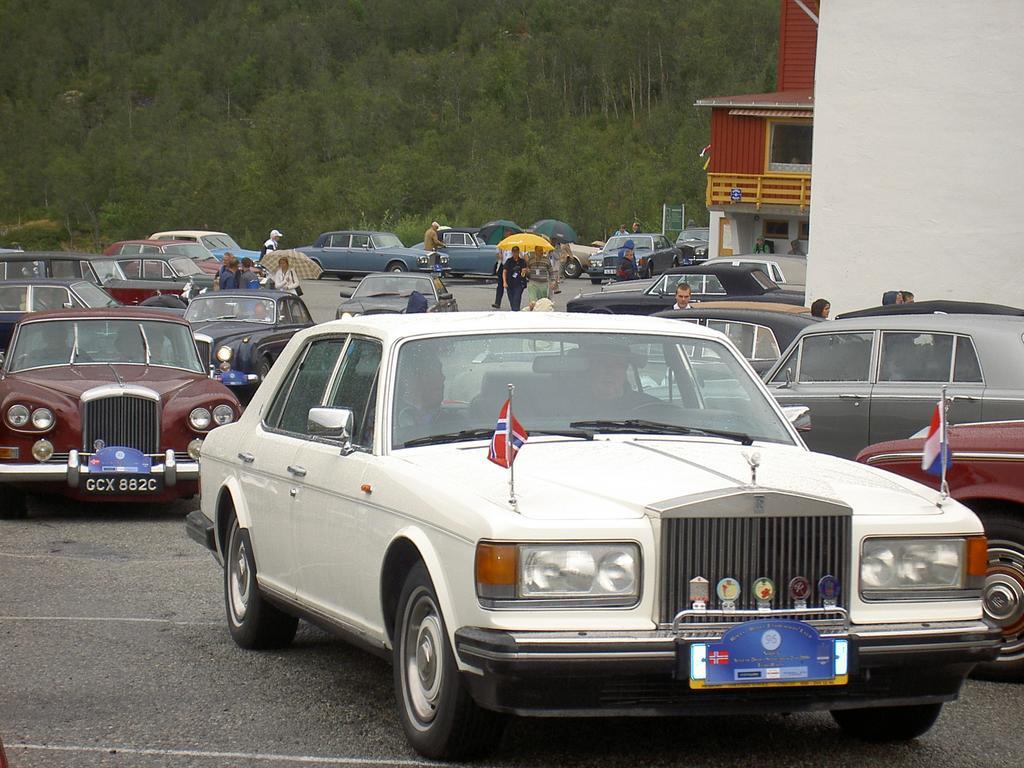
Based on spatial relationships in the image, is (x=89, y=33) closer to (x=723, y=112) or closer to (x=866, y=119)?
(x=723, y=112)

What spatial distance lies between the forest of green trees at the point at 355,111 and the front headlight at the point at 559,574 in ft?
217

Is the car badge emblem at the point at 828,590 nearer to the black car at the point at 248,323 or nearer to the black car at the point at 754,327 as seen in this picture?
the black car at the point at 754,327

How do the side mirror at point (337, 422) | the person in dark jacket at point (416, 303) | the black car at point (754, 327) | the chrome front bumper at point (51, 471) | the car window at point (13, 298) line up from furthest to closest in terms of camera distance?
the person in dark jacket at point (416, 303), the car window at point (13, 298), the black car at point (754, 327), the chrome front bumper at point (51, 471), the side mirror at point (337, 422)

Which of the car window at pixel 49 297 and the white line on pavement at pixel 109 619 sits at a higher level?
the car window at pixel 49 297

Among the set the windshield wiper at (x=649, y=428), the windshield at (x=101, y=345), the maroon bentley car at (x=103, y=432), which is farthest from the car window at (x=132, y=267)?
the windshield wiper at (x=649, y=428)

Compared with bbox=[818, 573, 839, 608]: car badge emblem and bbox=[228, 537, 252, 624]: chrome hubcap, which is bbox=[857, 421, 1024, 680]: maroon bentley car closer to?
bbox=[818, 573, 839, 608]: car badge emblem

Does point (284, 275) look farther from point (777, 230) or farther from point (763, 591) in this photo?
point (777, 230)

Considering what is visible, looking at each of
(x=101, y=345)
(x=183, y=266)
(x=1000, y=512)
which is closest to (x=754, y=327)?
(x=101, y=345)

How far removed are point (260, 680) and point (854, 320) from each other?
24.1 feet

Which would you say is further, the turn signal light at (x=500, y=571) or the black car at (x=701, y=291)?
the black car at (x=701, y=291)

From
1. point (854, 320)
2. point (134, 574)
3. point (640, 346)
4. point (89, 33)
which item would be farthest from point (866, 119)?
point (89, 33)

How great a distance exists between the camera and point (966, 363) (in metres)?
11.7

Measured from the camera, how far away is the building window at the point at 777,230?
161 ft

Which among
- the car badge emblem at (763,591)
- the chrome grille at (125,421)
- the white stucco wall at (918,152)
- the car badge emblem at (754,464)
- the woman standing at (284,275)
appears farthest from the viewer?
the woman standing at (284,275)
